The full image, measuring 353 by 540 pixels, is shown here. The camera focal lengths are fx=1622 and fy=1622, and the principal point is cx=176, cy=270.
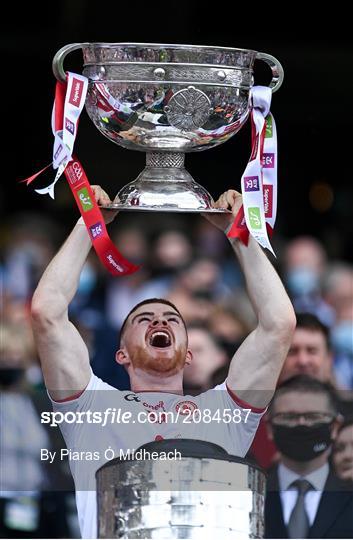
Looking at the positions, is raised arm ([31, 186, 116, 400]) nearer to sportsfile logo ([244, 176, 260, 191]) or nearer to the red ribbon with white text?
the red ribbon with white text

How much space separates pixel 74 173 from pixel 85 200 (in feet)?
0.28

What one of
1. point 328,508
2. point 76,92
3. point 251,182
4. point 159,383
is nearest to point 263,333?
point 159,383

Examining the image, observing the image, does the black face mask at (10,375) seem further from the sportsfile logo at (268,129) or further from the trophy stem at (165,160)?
the sportsfile logo at (268,129)

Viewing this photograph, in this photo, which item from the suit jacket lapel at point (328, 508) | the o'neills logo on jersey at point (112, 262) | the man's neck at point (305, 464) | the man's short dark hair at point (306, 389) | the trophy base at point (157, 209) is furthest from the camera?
the man's short dark hair at point (306, 389)

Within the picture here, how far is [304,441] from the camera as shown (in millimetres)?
4336

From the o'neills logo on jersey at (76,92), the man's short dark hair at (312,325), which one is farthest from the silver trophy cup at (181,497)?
the man's short dark hair at (312,325)

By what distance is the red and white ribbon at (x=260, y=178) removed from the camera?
13.1 ft

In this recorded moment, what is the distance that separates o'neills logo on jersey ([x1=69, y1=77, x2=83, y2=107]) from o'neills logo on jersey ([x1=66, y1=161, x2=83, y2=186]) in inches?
6.7

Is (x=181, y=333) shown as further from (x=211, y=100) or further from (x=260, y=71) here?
(x=260, y=71)

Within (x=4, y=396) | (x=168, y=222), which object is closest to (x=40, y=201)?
(x=168, y=222)

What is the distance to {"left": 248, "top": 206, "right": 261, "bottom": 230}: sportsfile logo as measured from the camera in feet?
13.0

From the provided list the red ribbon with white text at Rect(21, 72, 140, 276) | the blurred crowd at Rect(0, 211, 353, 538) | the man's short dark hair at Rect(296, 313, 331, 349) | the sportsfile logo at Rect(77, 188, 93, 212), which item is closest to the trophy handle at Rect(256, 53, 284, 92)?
the red ribbon with white text at Rect(21, 72, 140, 276)

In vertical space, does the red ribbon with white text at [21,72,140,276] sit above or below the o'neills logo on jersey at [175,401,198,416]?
above

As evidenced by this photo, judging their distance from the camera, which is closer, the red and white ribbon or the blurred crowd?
the red and white ribbon
